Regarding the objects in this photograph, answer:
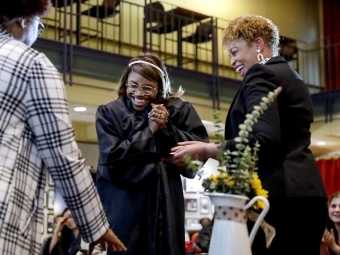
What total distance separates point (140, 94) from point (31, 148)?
93 centimetres

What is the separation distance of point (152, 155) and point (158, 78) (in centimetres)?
44

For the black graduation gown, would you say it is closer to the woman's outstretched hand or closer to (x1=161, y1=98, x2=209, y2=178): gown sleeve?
(x1=161, y1=98, x2=209, y2=178): gown sleeve

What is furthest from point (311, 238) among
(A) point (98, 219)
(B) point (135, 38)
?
(B) point (135, 38)

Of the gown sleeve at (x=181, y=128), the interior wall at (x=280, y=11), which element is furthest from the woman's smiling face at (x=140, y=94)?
the interior wall at (x=280, y=11)

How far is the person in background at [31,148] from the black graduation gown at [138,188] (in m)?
0.65

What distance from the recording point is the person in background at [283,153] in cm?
233

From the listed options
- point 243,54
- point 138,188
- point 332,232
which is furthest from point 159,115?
point 332,232

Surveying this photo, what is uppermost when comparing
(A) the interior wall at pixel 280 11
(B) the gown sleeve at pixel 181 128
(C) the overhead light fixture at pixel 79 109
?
(A) the interior wall at pixel 280 11

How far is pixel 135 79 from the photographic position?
280cm

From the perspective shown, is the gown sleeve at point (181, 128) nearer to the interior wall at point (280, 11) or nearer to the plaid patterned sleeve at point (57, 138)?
the plaid patterned sleeve at point (57, 138)

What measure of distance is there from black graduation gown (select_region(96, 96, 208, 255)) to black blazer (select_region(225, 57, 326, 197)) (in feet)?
1.18

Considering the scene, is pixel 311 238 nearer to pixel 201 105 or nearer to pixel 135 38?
pixel 201 105

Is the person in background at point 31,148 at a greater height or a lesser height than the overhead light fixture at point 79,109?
lesser

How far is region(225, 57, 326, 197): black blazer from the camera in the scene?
2301 millimetres
